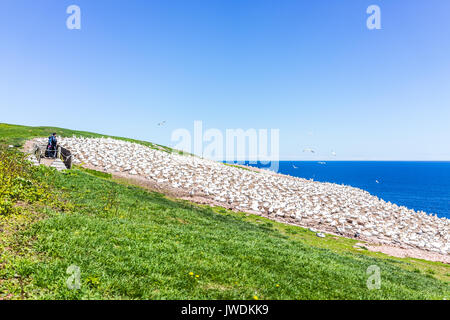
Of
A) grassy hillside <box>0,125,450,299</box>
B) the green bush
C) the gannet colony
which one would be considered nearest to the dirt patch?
the gannet colony

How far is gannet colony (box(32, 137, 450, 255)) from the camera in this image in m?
22.5

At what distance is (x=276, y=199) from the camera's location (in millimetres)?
26828

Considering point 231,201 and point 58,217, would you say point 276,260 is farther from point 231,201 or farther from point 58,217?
→ point 231,201

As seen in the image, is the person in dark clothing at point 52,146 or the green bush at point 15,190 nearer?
the green bush at point 15,190

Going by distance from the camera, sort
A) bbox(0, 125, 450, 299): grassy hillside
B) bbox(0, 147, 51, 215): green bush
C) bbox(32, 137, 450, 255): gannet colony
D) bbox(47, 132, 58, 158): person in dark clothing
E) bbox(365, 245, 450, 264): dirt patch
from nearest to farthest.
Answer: bbox(0, 125, 450, 299): grassy hillside
bbox(0, 147, 51, 215): green bush
bbox(365, 245, 450, 264): dirt patch
bbox(32, 137, 450, 255): gannet colony
bbox(47, 132, 58, 158): person in dark clothing

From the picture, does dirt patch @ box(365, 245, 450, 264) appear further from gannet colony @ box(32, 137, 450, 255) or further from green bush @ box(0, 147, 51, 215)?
green bush @ box(0, 147, 51, 215)

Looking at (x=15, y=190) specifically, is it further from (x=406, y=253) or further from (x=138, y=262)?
(x=406, y=253)

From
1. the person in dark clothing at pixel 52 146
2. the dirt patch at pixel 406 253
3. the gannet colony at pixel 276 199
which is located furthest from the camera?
the person in dark clothing at pixel 52 146

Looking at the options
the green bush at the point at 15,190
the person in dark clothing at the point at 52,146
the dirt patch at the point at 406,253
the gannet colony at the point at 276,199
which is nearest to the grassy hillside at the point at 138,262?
the green bush at the point at 15,190

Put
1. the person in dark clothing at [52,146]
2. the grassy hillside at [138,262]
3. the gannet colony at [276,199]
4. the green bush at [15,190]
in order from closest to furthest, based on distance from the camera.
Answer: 1. the grassy hillside at [138,262]
2. the green bush at [15,190]
3. the gannet colony at [276,199]
4. the person in dark clothing at [52,146]

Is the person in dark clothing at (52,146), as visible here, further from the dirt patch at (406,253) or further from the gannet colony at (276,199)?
the dirt patch at (406,253)

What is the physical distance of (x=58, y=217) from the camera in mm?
9523

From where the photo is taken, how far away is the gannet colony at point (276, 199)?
22547 mm
